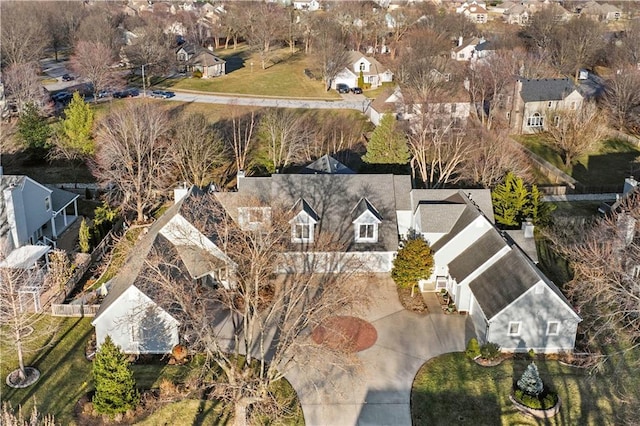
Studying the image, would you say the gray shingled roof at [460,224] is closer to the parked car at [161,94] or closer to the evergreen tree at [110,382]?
the evergreen tree at [110,382]

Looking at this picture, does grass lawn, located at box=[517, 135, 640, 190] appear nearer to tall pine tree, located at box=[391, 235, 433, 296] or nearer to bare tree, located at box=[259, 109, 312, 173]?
bare tree, located at box=[259, 109, 312, 173]

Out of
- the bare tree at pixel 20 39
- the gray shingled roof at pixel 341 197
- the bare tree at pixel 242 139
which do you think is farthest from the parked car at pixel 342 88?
the gray shingled roof at pixel 341 197

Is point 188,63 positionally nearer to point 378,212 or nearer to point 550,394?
point 378,212

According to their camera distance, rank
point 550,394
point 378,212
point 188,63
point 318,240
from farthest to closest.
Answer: point 188,63, point 378,212, point 318,240, point 550,394

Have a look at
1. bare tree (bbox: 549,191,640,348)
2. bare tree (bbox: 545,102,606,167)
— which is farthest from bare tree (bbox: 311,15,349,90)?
bare tree (bbox: 549,191,640,348)

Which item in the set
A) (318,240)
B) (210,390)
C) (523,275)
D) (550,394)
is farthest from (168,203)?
(550,394)

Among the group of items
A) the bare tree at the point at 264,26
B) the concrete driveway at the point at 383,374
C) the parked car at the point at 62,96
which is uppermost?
the bare tree at the point at 264,26
